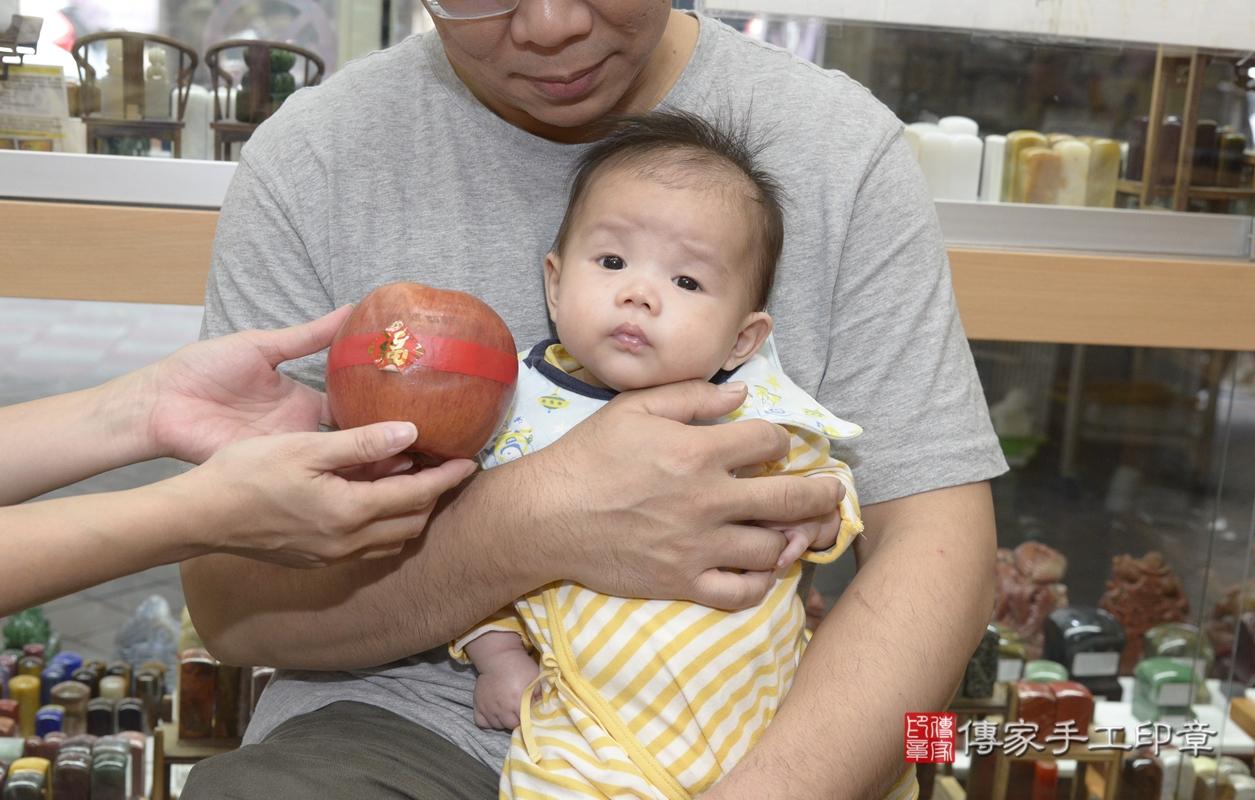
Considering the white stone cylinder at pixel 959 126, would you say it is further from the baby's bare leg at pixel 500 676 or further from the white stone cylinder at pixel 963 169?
the baby's bare leg at pixel 500 676

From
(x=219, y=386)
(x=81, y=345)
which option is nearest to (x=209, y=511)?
(x=219, y=386)

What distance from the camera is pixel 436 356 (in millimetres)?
999

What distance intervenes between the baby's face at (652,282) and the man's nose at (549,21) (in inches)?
6.4

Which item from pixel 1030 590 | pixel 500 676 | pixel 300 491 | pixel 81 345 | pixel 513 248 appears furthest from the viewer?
pixel 1030 590

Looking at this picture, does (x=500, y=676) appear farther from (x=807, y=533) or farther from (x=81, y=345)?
(x=81, y=345)

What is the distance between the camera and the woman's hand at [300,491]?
0.97 meters

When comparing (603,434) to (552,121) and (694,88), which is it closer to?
(552,121)

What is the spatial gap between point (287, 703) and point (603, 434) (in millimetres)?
532

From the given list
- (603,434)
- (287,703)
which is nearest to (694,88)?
(603,434)

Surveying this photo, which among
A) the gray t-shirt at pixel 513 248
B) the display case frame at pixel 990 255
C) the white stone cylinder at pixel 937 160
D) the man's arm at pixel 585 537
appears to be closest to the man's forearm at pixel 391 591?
the man's arm at pixel 585 537

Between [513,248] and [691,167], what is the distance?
0.86 ft

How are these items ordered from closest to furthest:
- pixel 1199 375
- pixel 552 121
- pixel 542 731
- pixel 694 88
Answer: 1. pixel 542 731
2. pixel 552 121
3. pixel 694 88
4. pixel 1199 375

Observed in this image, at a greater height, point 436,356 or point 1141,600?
point 436,356

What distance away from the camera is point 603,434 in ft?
3.76
